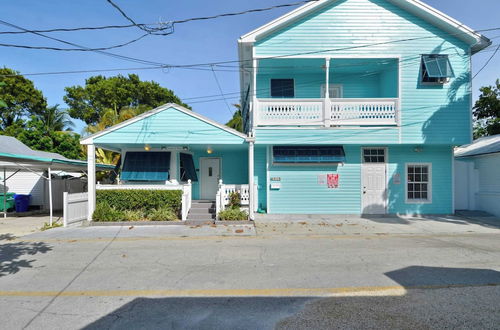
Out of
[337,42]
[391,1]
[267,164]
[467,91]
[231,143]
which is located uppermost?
[391,1]

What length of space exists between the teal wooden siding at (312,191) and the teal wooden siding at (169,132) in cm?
268

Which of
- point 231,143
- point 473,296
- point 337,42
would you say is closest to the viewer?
point 473,296

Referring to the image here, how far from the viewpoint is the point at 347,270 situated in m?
5.56

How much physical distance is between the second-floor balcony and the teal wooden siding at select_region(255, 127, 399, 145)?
0.89ft

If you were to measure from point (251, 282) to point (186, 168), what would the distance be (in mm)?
8530

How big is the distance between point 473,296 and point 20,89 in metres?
34.6

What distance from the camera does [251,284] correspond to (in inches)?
193

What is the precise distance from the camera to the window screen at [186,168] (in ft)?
41.9

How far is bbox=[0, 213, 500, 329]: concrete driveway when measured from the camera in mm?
3709

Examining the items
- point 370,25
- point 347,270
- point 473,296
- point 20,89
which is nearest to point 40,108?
point 20,89

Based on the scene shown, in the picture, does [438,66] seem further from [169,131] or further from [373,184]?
[169,131]

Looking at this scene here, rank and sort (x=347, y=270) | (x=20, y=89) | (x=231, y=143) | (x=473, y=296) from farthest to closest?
(x=20, y=89)
(x=231, y=143)
(x=347, y=270)
(x=473, y=296)

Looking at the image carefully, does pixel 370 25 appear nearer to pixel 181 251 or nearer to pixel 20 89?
pixel 181 251

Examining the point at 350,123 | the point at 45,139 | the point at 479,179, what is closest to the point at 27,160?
the point at 350,123
